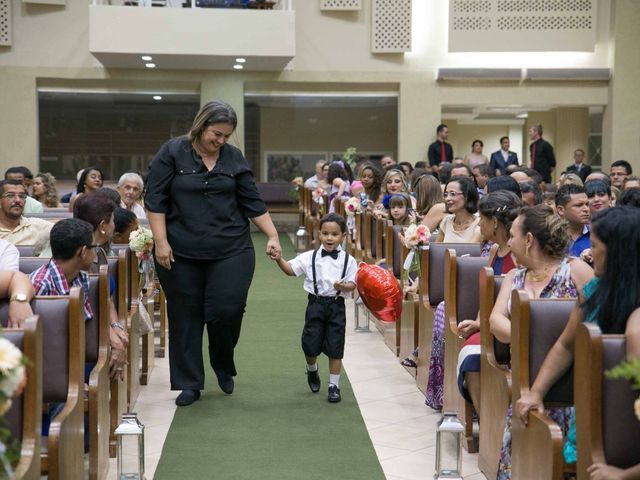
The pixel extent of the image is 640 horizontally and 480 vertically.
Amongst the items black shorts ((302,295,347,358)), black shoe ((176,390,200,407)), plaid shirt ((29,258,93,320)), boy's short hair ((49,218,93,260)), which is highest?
boy's short hair ((49,218,93,260))

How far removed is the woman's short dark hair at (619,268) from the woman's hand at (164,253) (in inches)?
128

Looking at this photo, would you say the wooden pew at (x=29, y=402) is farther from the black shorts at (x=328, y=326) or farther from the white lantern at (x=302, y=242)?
the white lantern at (x=302, y=242)

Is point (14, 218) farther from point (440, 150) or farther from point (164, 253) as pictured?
point (440, 150)

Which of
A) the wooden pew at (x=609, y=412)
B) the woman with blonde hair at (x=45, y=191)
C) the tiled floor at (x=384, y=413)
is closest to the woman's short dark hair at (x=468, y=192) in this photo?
the tiled floor at (x=384, y=413)

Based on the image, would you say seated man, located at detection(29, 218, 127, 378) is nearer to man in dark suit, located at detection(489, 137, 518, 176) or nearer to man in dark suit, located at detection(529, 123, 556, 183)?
man in dark suit, located at detection(529, 123, 556, 183)

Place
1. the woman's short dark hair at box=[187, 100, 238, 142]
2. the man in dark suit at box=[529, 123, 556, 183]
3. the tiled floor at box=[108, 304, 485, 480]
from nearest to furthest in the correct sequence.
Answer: the tiled floor at box=[108, 304, 485, 480]
the woman's short dark hair at box=[187, 100, 238, 142]
the man in dark suit at box=[529, 123, 556, 183]

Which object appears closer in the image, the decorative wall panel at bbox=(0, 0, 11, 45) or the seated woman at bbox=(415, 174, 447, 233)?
the seated woman at bbox=(415, 174, 447, 233)

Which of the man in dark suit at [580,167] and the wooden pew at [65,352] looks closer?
the wooden pew at [65,352]

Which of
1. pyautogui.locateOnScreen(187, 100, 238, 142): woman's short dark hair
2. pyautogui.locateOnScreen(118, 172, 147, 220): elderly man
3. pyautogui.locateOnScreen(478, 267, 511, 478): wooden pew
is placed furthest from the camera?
pyautogui.locateOnScreen(118, 172, 147, 220): elderly man

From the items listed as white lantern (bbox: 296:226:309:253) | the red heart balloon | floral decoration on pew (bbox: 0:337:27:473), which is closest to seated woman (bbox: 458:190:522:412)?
the red heart balloon

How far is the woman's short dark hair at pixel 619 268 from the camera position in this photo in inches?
132

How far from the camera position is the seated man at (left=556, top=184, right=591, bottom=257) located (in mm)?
6359

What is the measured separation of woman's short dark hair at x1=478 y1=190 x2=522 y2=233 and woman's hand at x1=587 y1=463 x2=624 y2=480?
2449 mm

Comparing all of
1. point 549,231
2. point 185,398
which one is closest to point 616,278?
point 549,231
